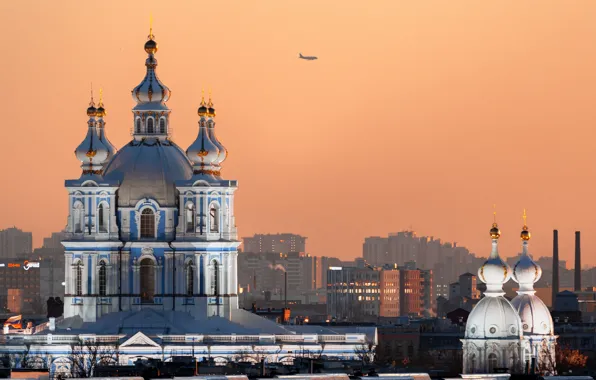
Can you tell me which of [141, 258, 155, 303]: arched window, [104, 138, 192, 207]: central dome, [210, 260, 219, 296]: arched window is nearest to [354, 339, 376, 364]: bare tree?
[210, 260, 219, 296]: arched window

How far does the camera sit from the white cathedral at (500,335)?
124 metres

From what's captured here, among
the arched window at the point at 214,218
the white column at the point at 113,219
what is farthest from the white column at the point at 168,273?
the white column at the point at 113,219

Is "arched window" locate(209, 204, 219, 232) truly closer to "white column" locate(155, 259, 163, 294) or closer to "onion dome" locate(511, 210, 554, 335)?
"white column" locate(155, 259, 163, 294)

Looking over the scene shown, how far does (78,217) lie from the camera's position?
5492 inches

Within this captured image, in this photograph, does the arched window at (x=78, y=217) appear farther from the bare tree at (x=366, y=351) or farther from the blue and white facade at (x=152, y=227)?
the bare tree at (x=366, y=351)

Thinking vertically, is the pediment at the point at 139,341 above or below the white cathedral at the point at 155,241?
below

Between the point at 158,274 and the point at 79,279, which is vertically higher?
the point at 158,274

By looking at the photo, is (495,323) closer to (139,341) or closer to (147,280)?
(139,341)

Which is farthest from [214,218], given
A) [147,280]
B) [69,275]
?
[69,275]

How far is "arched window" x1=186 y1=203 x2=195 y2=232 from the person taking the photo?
13862 centimetres

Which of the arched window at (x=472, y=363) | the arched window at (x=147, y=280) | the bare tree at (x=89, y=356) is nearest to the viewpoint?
the arched window at (x=472, y=363)

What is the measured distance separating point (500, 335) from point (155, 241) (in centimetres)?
2005

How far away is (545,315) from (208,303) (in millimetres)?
15392

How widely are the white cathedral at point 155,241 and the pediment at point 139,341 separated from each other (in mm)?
2758
